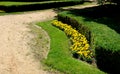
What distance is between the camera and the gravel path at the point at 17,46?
520 inches

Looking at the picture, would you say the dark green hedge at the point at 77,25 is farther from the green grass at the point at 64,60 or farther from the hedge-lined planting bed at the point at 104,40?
the green grass at the point at 64,60

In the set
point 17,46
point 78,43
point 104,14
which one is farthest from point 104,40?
point 104,14

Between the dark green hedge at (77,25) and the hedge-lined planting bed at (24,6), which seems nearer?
the dark green hedge at (77,25)

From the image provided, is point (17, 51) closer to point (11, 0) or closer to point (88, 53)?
point (88, 53)

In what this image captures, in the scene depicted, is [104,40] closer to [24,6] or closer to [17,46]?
[17,46]

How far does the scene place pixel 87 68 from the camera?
1303cm

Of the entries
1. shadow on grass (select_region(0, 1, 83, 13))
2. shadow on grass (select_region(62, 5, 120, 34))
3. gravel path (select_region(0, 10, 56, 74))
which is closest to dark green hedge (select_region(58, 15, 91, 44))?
shadow on grass (select_region(62, 5, 120, 34))

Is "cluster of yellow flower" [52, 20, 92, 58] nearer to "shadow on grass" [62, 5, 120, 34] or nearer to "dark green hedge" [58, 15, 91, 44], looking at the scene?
"dark green hedge" [58, 15, 91, 44]

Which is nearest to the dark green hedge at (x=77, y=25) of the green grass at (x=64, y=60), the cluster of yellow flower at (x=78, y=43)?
the cluster of yellow flower at (x=78, y=43)

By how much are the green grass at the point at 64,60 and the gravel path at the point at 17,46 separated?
2.61 feet

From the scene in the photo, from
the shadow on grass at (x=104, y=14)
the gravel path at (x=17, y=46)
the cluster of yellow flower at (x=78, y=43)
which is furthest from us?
the shadow on grass at (x=104, y=14)

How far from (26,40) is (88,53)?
14.8 ft

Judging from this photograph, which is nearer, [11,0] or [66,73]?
[66,73]

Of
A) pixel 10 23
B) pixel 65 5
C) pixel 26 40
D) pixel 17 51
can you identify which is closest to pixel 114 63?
pixel 17 51
